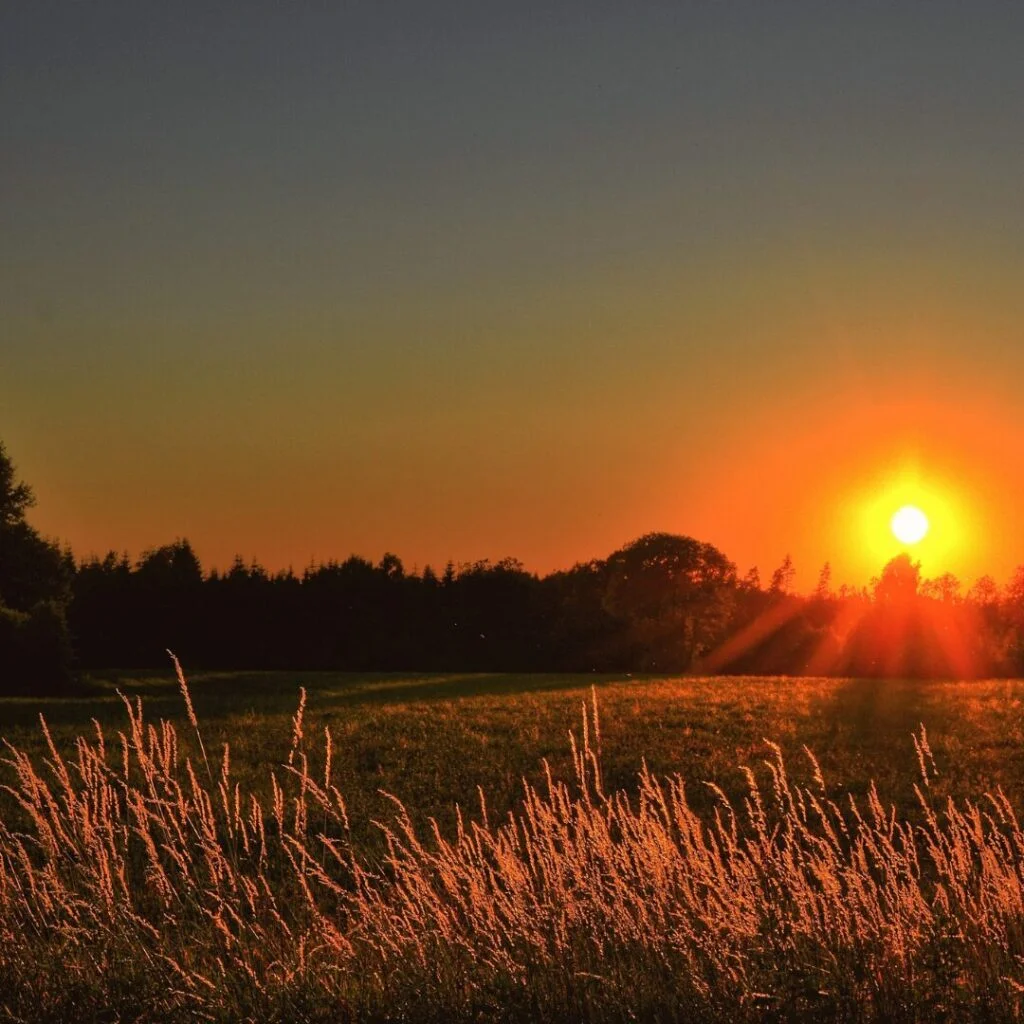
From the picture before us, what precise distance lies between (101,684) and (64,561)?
21.1ft

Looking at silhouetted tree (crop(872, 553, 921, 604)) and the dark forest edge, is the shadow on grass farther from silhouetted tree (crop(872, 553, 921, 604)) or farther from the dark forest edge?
silhouetted tree (crop(872, 553, 921, 604))

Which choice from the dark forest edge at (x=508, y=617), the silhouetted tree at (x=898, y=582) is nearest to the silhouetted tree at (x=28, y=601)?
the dark forest edge at (x=508, y=617)

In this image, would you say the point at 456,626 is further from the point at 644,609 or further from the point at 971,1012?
the point at 971,1012

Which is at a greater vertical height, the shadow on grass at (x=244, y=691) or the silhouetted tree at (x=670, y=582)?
the silhouetted tree at (x=670, y=582)

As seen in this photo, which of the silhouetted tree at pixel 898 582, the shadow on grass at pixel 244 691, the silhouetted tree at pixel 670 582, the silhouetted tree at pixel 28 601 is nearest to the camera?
the shadow on grass at pixel 244 691

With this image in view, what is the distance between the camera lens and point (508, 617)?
7400 centimetres

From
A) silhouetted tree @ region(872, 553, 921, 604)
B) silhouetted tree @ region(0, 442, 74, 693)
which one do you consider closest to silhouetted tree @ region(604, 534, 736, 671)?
silhouetted tree @ region(872, 553, 921, 604)

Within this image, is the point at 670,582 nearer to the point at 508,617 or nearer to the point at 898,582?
the point at 508,617

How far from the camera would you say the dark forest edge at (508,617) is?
1797 inches

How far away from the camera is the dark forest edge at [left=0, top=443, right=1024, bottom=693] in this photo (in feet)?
150

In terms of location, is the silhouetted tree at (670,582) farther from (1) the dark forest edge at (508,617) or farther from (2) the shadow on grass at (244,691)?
(2) the shadow on grass at (244,691)

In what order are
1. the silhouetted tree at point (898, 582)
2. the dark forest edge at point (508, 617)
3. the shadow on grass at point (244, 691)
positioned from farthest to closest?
the silhouetted tree at point (898, 582) → the dark forest edge at point (508, 617) → the shadow on grass at point (244, 691)

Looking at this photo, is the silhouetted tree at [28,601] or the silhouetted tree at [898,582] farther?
the silhouetted tree at [898,582]

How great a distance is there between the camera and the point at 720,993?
19.1ft
